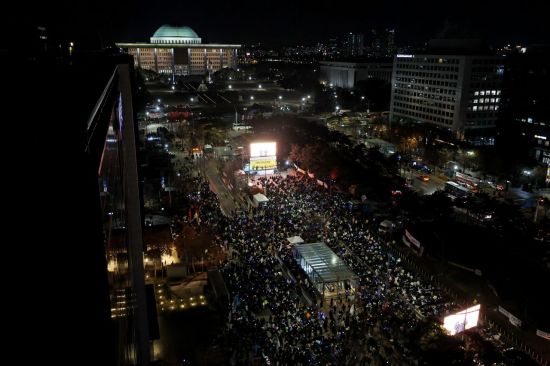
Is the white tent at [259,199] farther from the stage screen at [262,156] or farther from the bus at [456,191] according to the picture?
the bus at [456,191]

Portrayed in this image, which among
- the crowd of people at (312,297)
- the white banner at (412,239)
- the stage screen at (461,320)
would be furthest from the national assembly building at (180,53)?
the stage screen at (461,320)

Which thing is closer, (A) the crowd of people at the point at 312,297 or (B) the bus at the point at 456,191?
(A) the crowd of people at the point at 312,297

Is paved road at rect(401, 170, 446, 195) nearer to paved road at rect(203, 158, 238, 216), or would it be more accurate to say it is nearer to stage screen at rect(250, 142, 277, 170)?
stage screen at rect(250, 142, 277, 170)

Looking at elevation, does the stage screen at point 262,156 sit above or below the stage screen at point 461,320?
above

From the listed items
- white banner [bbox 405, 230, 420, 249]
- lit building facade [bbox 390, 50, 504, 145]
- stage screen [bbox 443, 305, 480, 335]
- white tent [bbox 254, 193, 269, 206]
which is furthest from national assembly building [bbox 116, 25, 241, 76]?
stage screen [bbox 443, 305, 480, 335]

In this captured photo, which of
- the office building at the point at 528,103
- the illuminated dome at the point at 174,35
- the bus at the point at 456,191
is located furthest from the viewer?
the illuminated dome at the point at 174,35

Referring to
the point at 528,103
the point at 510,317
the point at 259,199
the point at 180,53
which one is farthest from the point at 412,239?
the point at 180,53
